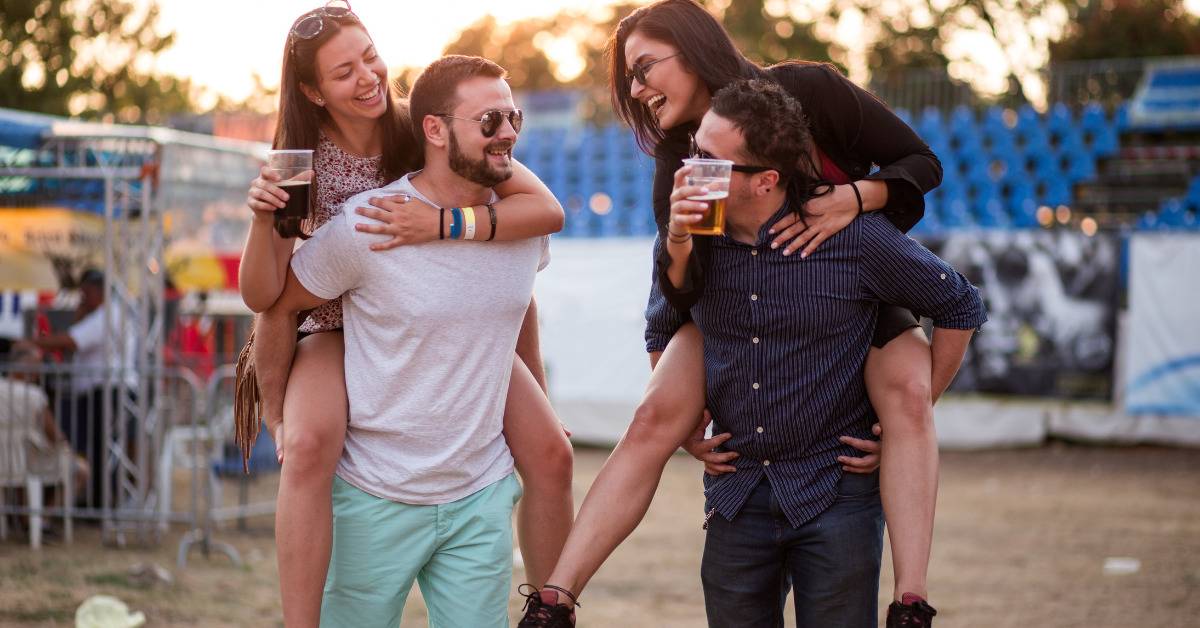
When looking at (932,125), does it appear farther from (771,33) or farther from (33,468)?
(771,33)

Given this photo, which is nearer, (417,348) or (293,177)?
(293,177)

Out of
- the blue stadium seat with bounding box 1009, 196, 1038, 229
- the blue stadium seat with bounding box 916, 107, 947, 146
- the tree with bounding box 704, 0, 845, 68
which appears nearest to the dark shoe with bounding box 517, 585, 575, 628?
the blue stadium seat with bounding box 1009, 196, 1038, 229

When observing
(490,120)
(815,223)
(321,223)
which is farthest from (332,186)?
(815,223)

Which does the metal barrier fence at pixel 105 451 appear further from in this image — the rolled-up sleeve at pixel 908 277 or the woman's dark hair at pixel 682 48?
the rolled-up sleeve at pixel 908 277

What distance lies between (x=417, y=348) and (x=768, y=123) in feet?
3.45

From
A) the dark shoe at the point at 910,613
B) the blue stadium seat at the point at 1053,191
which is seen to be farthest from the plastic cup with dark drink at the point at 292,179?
the blue stadium seat at the point at 1053,191

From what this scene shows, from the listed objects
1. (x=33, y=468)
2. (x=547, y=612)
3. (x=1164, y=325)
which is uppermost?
(x=547, y=612)

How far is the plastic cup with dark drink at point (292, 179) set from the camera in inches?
116

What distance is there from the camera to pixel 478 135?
311 centimetres

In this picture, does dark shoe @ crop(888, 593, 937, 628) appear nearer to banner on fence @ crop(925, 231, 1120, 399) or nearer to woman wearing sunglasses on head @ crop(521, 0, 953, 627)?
woman wearing sunglasses on head @ crop(521, 0, 953, 627)

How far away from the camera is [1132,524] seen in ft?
32.6

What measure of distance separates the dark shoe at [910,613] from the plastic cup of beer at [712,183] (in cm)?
104

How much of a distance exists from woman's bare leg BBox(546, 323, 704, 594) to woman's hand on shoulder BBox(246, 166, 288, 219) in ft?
3.49

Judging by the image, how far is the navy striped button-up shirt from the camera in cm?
307
